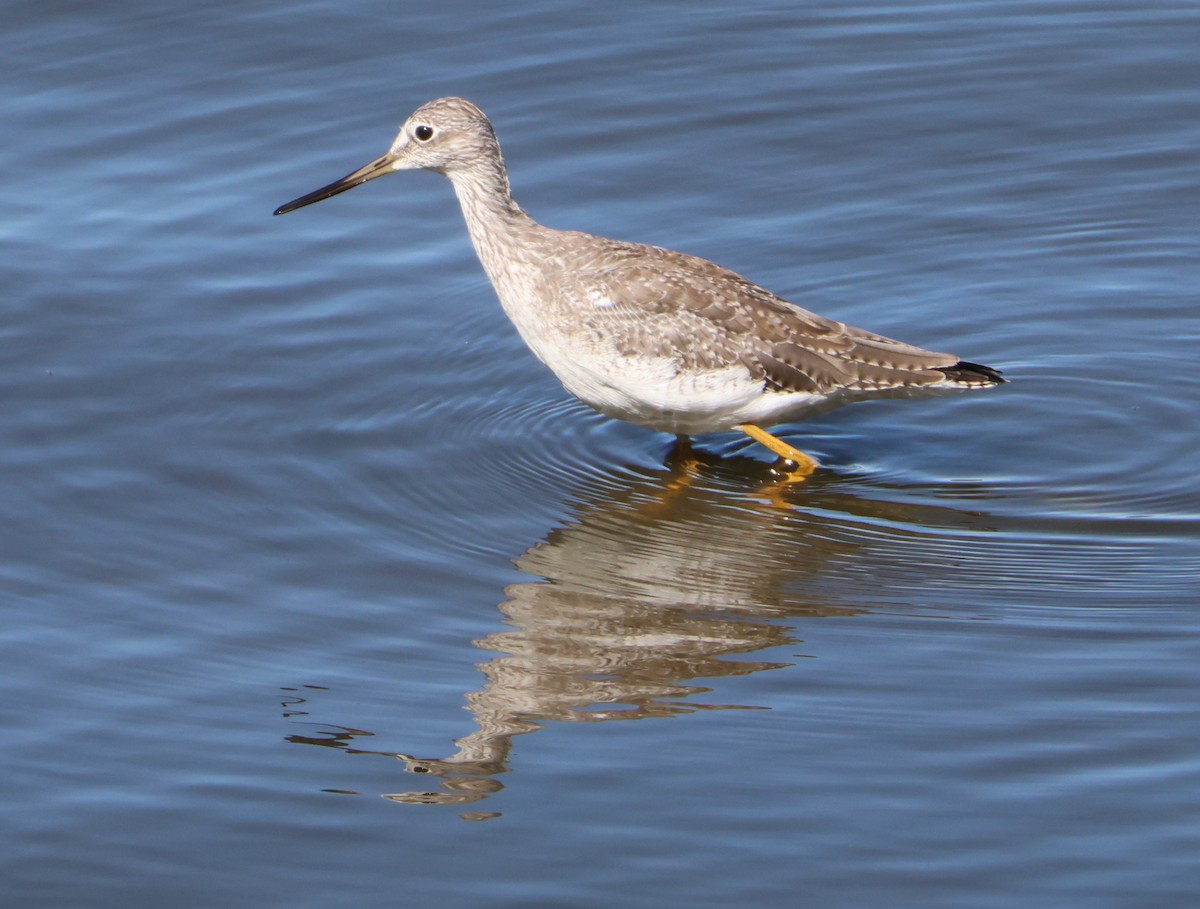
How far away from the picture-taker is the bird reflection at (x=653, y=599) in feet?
24.0

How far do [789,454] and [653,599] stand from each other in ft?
6.08

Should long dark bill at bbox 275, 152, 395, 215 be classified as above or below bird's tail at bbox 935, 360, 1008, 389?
above

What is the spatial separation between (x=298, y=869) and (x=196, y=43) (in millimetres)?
9475

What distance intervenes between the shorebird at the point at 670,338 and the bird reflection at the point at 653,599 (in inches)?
17.4

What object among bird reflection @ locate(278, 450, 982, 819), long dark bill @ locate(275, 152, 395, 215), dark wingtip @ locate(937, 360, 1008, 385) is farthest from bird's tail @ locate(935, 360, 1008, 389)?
long dark bill @ locate(275, 152, 395, 215)

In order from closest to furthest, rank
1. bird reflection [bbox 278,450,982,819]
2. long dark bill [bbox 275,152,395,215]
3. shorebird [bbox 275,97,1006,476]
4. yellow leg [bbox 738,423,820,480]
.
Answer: bird reflection [bbox 278,450,982,819], shorebird [bbox 275,97,1006,476], yellow leg [bbox 738,423,820,480], long dark bill [bbox 275,152,395,215]

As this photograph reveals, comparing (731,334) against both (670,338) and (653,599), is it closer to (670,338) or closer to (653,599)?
(670,338)

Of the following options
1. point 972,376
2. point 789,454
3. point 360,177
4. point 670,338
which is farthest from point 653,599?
point 360,177

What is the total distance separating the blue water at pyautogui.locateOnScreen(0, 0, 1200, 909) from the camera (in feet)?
21.7

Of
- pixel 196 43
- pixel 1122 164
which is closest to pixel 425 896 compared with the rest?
pixel 1122 164

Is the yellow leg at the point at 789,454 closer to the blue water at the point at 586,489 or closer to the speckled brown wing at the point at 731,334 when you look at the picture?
the blue water at the point at 586,489

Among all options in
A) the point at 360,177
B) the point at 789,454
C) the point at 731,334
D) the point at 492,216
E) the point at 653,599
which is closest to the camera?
the point at 653,599

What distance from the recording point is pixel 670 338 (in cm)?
952

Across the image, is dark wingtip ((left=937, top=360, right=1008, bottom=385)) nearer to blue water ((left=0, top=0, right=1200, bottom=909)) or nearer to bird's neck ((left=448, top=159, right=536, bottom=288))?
blue water ((left=0, top=0, right=1200, bottom=909))
